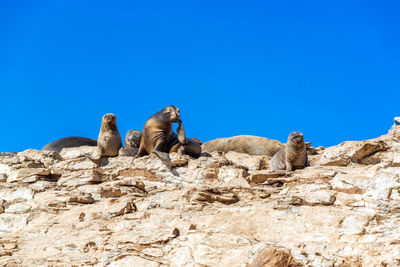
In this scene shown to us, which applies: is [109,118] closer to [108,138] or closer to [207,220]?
[108,138]

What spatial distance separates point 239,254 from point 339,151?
Answer: 17.6 feet

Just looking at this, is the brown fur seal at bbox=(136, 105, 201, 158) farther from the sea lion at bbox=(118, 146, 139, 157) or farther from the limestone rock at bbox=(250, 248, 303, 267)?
Result: the limestone rock at bbox=(250, 248, 303, 267)

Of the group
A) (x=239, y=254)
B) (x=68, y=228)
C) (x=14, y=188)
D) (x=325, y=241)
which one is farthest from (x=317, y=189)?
(x=14, y=188)

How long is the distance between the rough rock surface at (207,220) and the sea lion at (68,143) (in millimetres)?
8651

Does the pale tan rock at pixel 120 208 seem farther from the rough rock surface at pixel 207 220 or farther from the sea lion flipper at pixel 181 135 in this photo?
the sea lion flipper at pixel 181 135

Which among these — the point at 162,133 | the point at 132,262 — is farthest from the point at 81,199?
the point at 162,133

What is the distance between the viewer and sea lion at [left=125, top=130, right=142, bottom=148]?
13.0 meters

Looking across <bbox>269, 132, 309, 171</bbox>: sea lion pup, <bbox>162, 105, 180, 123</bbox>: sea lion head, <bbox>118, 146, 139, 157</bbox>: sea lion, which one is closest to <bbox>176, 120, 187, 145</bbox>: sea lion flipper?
<bbox>162, 105, 180, 123</bbox>: sea lion head

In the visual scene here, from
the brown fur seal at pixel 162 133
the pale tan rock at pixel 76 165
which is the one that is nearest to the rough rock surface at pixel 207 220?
the pale tan rock at pixel 76 165

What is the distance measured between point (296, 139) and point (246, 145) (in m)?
3.74

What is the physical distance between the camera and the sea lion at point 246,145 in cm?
1350

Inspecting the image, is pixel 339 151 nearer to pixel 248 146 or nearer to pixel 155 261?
pixel 248 146

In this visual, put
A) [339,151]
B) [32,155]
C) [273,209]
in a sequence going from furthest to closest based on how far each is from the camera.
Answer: [32,155], [339,151], [273,209]

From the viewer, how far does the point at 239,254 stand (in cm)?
471
